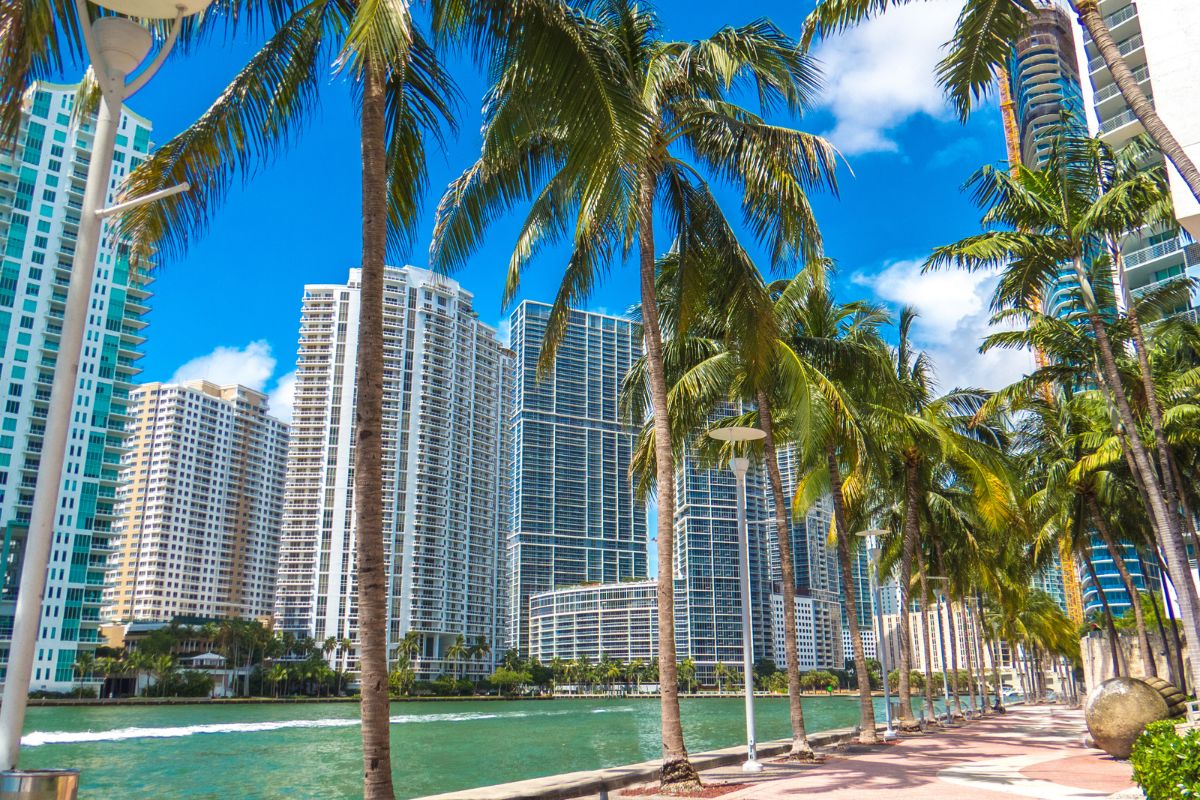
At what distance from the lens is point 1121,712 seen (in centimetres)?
1448

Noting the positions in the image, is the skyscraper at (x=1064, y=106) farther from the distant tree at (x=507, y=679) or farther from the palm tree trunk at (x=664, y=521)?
the distant tree at (x=507, y=679)

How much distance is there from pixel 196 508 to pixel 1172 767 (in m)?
163

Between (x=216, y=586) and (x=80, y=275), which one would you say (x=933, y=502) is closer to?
(x=80, y=275)

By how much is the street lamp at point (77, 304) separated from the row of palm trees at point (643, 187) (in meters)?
0.86

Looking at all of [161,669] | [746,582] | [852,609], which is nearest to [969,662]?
[852,609]

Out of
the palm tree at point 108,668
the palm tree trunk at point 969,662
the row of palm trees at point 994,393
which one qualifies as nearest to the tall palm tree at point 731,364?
the row of palm trees at point 994,393

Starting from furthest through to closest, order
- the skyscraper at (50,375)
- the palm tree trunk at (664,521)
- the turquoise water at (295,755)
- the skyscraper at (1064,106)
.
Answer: the skyscraper at (50,375), the skyscraper at (1064,106), the turquoise water at (295,755), the palm tree trunk at (664,521)

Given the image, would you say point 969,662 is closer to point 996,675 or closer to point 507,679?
point 996,675

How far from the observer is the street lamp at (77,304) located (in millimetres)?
5254

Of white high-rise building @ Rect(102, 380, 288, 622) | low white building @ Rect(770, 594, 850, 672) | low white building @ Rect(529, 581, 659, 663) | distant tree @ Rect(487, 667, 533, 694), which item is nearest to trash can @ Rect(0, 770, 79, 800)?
distant tree @ Rect(487, 667, 533, 694)

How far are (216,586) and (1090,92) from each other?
484 feet

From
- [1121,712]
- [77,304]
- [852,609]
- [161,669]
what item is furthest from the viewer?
[161,669]

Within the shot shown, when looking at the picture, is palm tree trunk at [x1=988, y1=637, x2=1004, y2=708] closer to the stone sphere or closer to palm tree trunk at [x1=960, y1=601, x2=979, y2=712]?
palm tree trunk at [x1=960, y1=601, x2=979, y2=712]

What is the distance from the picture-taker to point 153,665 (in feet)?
338
